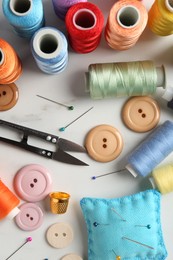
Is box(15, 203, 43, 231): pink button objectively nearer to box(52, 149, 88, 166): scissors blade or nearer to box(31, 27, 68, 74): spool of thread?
box(52, 149, 88, 166): scissors blade

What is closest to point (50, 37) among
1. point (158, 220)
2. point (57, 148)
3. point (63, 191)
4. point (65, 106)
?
point (65, 106)

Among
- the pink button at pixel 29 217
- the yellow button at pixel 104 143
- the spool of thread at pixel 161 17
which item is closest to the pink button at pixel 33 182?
the pink button at pixel 29 217

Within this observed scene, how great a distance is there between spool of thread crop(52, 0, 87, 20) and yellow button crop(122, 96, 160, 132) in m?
0.31

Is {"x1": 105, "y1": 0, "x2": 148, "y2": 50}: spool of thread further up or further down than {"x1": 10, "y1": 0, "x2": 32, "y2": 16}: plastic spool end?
further down

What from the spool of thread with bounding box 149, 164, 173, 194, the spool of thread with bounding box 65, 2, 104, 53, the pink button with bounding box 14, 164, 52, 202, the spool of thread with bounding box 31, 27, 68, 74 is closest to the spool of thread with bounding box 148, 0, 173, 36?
the spool of thread with bounding box 65, 2, 104, 53

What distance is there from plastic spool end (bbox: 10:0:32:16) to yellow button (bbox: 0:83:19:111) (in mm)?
215

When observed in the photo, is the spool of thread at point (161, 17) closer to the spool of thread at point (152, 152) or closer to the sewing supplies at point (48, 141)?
the spool of thread at point (152, 152)

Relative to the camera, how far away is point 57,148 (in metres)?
1.22

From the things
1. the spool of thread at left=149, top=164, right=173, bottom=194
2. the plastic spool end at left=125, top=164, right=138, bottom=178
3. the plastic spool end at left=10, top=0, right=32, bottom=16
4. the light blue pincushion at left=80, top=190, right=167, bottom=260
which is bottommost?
the light blue pincushion at left=80, top=190, right=167, bottom=260

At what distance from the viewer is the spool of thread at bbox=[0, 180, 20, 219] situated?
3.81ft

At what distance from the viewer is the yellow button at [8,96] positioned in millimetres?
1213

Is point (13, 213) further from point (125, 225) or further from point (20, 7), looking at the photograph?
point (20, 7)

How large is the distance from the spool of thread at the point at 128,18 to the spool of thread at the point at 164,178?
1.21 ft

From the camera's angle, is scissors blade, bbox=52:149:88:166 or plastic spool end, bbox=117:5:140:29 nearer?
plastic spool end, bbox=117:5:140:29
